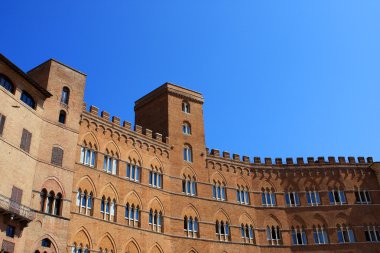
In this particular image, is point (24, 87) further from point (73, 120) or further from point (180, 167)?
point (180, 167)

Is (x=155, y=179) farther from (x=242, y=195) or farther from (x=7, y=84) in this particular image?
(x=7, y=84)

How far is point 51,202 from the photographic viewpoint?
3303 centimetres

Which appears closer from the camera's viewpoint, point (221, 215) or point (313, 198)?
point (221, 215)

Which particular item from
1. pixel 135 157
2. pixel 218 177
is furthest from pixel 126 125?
pixel 218 177

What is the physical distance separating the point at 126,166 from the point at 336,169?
24.2 metres

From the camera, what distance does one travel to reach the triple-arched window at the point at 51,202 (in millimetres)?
32522

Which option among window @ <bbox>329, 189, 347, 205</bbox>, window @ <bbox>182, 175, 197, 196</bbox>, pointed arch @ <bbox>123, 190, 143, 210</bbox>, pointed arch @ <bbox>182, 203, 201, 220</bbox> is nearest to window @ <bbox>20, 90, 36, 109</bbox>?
pointed arch @ <bbox>123, 190, 143, 210</bbox>

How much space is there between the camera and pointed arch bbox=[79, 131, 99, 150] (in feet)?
123

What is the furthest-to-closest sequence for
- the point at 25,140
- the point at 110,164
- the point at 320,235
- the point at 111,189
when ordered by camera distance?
1. the point at 320,235
2. the point at 110,164
3. the point at 111,189
4. the point at 25,140

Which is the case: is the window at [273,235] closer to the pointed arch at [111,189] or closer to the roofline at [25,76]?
the pointed arch at [111,189]

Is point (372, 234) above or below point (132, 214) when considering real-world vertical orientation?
below

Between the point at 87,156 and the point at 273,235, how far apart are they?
69.6ft

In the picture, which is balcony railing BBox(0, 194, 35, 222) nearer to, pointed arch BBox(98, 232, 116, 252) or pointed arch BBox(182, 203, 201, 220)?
pointed arch BBox(98, 232, 116, 252)

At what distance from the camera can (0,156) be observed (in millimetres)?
30141
